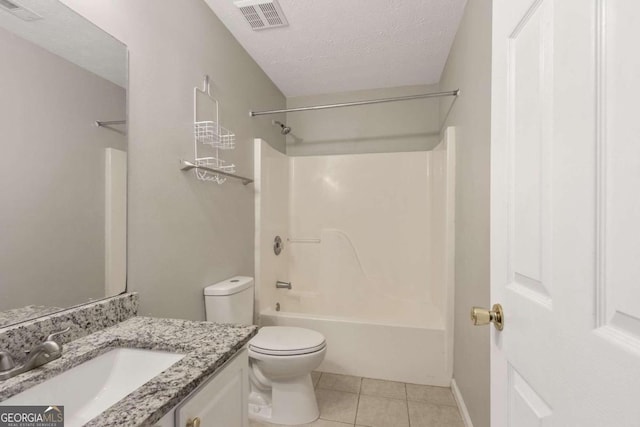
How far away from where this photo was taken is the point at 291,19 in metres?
1.78

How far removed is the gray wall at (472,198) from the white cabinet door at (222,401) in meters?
1.05

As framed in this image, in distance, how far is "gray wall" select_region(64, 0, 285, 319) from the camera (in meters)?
1.18

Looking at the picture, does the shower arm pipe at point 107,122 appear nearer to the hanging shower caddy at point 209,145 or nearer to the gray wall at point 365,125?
the hanging shower caddy at point 209,145

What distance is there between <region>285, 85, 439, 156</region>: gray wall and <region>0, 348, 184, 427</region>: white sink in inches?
96.1

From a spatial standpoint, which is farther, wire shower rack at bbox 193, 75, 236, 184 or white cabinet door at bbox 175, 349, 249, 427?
wire shower rack at bbox 193, 75, 236, 184

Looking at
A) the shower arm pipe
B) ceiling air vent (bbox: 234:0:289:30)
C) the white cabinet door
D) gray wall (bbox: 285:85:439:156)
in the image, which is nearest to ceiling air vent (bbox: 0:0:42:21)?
the shower arm pipe

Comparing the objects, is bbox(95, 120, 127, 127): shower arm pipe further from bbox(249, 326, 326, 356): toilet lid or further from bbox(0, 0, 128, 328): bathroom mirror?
bbox(249, 326, 326, 356): toilet lid

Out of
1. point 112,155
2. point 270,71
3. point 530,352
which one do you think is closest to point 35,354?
point 112,155

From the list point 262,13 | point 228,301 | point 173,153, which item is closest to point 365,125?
point 262,13

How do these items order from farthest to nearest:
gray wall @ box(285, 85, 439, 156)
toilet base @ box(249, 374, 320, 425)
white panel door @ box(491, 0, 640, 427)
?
gray wall @ box(285, 85, 439, 156)
toilet base @ box(249, 374, 320, 425)
white panel door @ box(491, 0, 640, 427)

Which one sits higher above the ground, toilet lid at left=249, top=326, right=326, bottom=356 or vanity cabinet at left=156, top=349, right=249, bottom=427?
vanity cabinet at left=156, top=349, right=249, bottom=427

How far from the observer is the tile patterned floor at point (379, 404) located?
1.65 meters

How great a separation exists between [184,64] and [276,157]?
119 cm

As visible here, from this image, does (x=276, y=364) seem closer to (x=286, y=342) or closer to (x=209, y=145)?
(x=286, y=342)
